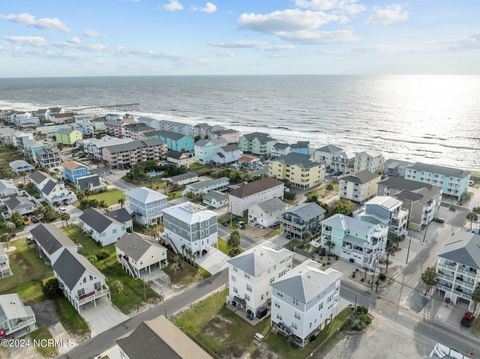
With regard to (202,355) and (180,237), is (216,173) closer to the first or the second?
(180,237)

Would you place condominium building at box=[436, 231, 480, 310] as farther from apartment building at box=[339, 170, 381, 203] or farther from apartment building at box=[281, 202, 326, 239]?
apartment building at box=[339, 170, 381, 203]

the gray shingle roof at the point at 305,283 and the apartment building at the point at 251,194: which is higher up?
the gray shingle roof at the point at 305,283

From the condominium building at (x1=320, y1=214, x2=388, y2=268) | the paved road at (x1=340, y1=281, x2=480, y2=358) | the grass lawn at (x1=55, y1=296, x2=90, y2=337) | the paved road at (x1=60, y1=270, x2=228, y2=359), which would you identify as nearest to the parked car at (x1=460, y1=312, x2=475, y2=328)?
the paved road at (x1=340, y1=281, x2=480, y2=358)

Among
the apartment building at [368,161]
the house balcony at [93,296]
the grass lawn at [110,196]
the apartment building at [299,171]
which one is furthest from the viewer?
the apartment building at [368,161]

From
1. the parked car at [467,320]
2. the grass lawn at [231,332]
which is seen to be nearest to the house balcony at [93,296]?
the grass lawn at [231,332]

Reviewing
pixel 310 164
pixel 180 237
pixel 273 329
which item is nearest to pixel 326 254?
pixel 273 329

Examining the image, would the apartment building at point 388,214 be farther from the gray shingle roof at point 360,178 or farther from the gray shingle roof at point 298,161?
the gray shingle roof at point 298,161

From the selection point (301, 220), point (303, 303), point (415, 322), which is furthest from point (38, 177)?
point (415, 322)
